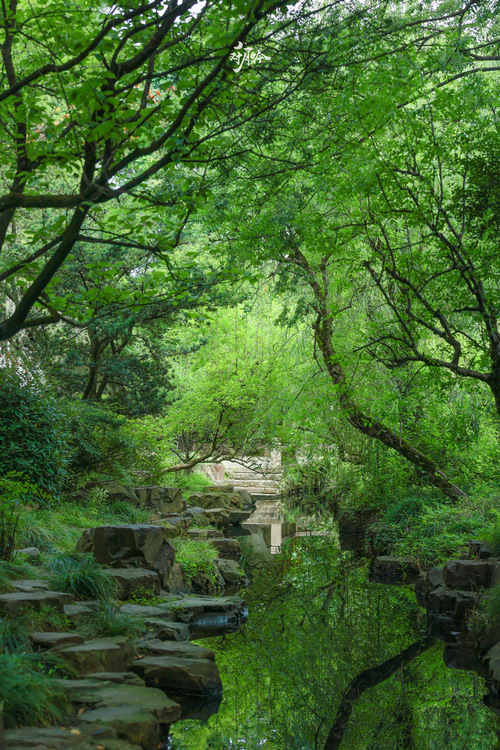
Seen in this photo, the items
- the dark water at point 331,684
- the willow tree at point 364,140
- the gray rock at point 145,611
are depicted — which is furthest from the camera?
the willow tree at point 364,140

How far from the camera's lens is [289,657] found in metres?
6.59

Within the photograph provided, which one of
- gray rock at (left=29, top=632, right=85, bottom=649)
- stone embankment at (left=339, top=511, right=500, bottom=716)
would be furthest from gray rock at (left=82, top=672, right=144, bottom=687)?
stone embankment at (left=339, top=511, right=500, bottom=716)

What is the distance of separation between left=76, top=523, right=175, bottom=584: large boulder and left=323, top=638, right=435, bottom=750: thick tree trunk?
327 cm

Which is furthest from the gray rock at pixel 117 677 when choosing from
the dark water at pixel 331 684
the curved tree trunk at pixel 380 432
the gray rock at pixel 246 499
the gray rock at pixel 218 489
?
the gray rock at pixel 246 499

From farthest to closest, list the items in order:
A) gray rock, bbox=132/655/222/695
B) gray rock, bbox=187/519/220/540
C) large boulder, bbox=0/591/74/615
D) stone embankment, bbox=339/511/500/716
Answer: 1. gray rock, bbox=187/519/220/540
2. stone embankment, bbox=339/511/500/716
3. gray rock, bbox=132/655/222/695
4. large boulder, bbox=0/591/74/615

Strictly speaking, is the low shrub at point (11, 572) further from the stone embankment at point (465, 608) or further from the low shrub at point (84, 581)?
the stone embankment at point (465, 608)

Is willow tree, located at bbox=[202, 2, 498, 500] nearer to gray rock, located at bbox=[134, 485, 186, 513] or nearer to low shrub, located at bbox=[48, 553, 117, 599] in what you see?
low shrub, located at bbox=[48, 553, 117, 599]

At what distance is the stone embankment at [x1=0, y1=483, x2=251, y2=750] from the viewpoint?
3.98 m

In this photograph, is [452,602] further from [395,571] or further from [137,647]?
[137,647]

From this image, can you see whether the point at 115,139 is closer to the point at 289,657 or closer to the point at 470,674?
the point at 289,657

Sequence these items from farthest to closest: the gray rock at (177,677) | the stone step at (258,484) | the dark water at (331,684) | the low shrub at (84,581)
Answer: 1. the stone step at (258,484)
2. the low shrub at (84,581)
3. the gray rock at (177,677)
4. the dark water at (331,684)

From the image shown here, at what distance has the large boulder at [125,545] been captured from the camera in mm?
8367

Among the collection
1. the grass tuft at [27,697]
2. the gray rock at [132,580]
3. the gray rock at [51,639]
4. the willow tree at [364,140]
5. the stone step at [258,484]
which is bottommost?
the grass tuft at [27,697]

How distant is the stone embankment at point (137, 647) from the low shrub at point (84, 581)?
0.19m
